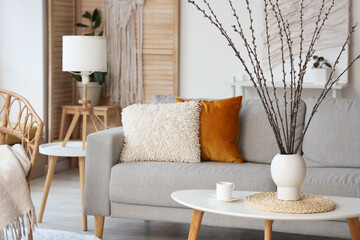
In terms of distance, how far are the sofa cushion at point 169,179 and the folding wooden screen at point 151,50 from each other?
2.19 m

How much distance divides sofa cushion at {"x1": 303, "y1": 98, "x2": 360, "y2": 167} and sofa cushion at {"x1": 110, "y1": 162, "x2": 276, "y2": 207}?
0.36 metres

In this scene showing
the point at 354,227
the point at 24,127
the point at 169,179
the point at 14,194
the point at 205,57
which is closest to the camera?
the point at 354,227

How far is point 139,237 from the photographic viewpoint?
144 inches

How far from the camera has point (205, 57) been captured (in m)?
5.57

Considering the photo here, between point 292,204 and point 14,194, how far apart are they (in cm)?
141

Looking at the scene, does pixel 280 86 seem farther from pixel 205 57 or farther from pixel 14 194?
pixel 14 194

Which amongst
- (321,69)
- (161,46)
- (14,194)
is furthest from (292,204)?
(161,46)

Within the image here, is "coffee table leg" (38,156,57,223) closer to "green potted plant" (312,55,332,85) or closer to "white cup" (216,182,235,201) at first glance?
"white cup" (216,182,235,201)

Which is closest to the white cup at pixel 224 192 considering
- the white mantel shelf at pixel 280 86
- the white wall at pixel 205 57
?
the white mantel shelf at pixel 280 86

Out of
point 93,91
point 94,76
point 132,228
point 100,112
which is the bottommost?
point 132,228

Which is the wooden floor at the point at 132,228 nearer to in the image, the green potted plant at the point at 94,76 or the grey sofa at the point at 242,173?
the grey sofa at the point at 242,173

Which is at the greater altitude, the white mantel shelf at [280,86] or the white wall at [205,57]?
the white wall at [205,57]

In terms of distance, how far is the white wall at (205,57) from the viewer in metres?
5.46

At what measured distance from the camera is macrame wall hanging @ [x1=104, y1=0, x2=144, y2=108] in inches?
222
